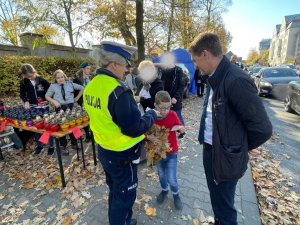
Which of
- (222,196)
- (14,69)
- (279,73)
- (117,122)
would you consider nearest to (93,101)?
(117,122)

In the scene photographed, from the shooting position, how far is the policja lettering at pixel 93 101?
2012 millimetres

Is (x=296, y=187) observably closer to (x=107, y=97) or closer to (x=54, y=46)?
(x=107, y=97)

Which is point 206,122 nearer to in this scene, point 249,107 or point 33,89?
point 249,107

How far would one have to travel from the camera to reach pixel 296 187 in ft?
12.7

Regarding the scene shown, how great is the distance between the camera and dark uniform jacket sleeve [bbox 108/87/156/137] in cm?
190

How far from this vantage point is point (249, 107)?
173cm

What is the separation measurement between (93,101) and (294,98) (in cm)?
851

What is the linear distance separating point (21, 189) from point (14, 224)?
0.92m

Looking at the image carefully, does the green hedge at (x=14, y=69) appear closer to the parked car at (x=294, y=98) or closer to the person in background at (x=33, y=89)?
the person in background at (x=33, y=89)

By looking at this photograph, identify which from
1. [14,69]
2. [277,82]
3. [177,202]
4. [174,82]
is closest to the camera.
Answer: [177,202]

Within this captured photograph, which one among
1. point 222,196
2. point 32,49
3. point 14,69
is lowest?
point 222,196

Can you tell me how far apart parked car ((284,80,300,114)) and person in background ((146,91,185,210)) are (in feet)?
22.6

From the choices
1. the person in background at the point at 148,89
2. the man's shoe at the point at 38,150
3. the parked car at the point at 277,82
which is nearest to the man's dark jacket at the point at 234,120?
the person in background at the point at 148,89

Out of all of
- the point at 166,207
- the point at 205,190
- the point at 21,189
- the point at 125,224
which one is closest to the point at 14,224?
the point at 21,189
